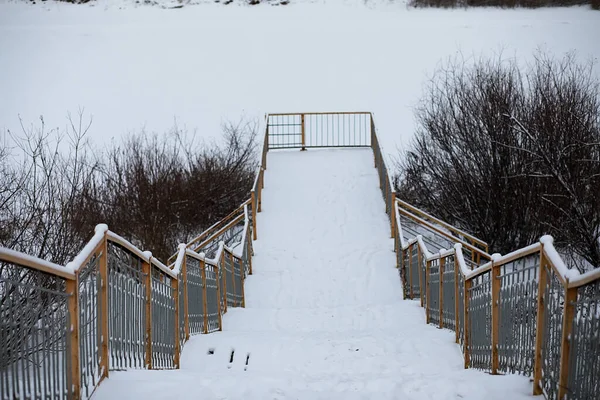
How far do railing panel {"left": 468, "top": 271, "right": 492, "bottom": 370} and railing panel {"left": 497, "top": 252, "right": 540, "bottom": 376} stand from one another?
1.77 feet

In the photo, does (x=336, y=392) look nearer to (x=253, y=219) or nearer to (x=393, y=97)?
(x=253, y=219)

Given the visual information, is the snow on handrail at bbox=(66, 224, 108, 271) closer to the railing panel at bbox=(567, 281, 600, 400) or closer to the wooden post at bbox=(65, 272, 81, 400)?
the wooden post at bbox=(65, 272, 81, 400)

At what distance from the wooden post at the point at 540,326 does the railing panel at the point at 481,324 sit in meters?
1.63

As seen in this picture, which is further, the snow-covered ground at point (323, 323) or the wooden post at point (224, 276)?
the wooden post at point (224, 276)

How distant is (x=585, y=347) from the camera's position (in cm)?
430

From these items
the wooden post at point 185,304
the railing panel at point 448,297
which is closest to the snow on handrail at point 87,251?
the wooden post at point 185,304

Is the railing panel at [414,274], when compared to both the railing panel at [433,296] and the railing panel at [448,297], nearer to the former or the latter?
the railing panel at [433,296]

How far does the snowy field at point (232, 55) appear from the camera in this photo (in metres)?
40.6

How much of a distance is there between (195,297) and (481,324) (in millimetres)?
4251

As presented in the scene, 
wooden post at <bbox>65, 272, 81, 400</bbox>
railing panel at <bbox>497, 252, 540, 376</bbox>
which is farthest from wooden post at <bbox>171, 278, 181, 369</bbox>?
railing panel at <bbox>497, 252, 540, 376</bbox>

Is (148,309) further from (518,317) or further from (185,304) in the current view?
(518,317)

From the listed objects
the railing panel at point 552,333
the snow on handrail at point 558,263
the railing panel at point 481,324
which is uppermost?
the snow on handrail at point 558,263

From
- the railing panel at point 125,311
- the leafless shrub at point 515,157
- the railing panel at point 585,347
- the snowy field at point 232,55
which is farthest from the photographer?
the snowy field at point 232,55

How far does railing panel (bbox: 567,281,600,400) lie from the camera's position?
4.16m
